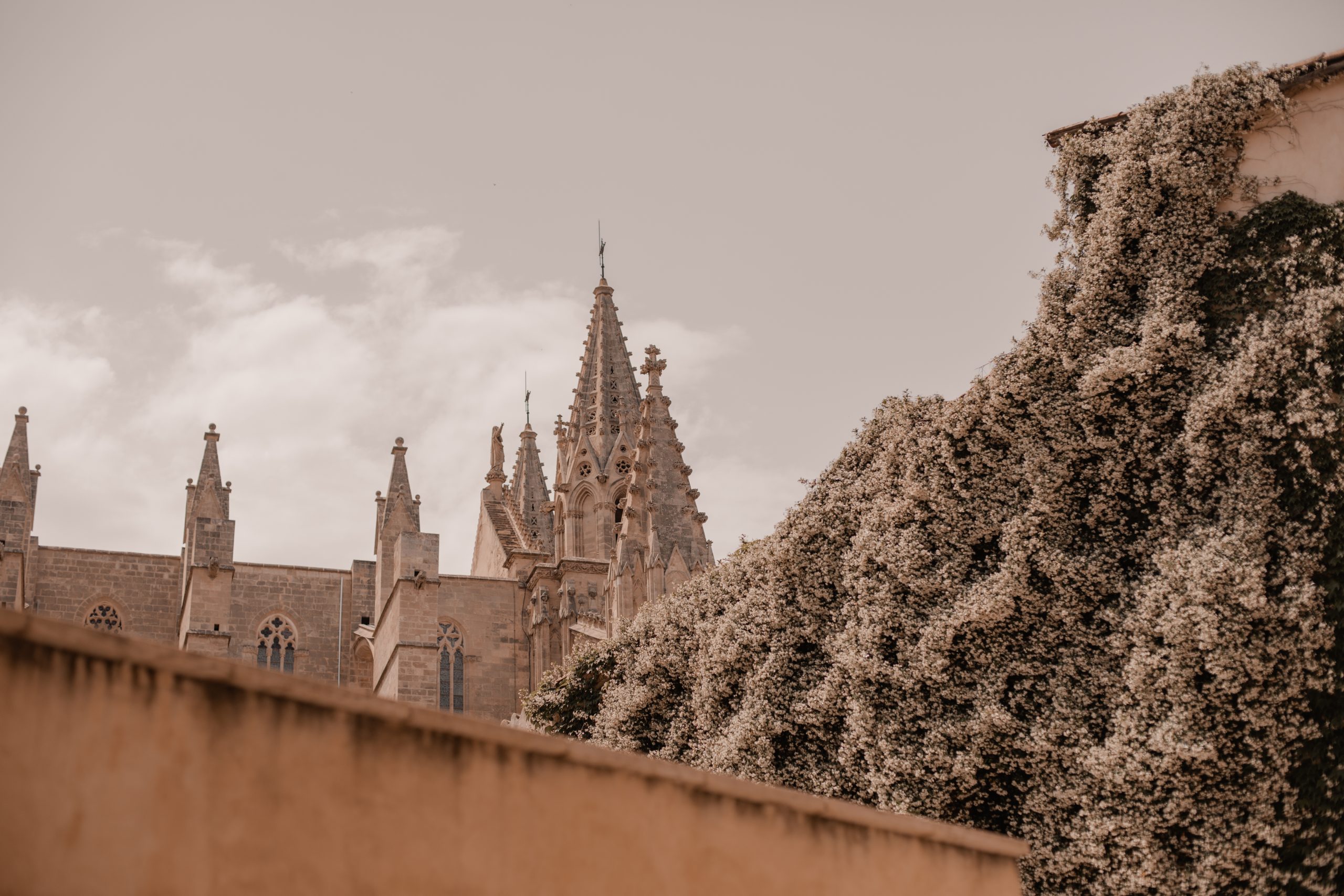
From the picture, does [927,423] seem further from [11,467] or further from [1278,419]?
[11,467]

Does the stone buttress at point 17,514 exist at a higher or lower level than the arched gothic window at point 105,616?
higher

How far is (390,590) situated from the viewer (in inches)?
1310

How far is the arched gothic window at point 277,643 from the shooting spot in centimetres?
3803

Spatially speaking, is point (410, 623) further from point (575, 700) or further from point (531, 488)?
point (531, 488)

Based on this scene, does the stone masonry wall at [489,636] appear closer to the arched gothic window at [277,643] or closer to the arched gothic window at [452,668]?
the arched gothic window at [452,668]

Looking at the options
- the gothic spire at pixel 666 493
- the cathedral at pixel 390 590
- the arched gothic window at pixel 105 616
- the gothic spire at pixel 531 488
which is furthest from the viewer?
the gothic spire at pixel 531 488

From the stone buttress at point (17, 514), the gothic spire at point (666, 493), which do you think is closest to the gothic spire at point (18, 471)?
the stone buttress at point (17, 514)

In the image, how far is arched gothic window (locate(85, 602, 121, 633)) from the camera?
126 feet

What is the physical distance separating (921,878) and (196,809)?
4.82 m

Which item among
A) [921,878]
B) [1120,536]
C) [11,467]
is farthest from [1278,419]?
[11,467]

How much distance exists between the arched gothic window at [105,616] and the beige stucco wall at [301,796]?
33974 millimetres

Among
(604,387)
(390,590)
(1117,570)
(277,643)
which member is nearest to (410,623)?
(390,590)

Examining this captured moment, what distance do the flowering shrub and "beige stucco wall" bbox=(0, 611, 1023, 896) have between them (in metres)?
5.68

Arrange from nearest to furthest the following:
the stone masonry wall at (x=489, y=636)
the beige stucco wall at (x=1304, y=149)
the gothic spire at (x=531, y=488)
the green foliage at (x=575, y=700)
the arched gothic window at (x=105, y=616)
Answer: the beige stucco wall at (x=1304, y=149), the green foliage at (x=575, y=700), the stone masonry wall at (x=489, y=636), the arched gothic window at (x=105, y=616), the gothic spire at (x=531, y=488)
